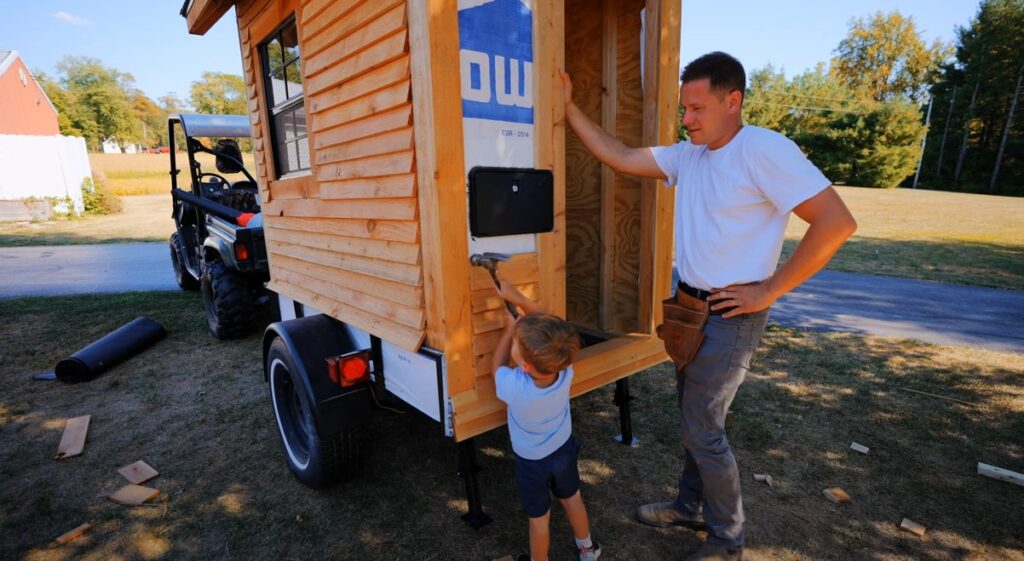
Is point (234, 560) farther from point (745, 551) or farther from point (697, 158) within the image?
point (697, 158)

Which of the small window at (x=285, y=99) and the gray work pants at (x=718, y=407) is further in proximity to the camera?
the small window at (x=285, y=99)

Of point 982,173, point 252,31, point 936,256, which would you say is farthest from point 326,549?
point 982,173

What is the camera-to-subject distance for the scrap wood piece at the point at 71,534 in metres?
2.50

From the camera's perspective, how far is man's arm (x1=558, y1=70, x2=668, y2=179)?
2447mm

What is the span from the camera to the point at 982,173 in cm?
3266

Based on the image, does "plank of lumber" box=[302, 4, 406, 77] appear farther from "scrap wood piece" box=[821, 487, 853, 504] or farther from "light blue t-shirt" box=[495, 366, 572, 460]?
"scrap wood piece" box=[821, 487, 853, 504]

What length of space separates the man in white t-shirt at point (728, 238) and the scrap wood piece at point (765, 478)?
85 centimetres

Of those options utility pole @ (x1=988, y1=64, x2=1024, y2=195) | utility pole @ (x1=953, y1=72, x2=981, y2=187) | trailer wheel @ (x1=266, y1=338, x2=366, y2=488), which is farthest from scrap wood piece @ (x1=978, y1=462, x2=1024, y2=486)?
utility pole @ (x1=953, y1=72, x2=981, y2=187)

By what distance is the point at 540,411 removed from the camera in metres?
2.05

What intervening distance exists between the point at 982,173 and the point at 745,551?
44.3 metres

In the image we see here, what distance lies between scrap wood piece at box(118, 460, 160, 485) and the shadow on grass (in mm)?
10850

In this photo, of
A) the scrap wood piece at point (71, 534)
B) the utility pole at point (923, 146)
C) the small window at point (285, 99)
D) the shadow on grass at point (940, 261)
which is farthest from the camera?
the utility pole at point (923, 146)

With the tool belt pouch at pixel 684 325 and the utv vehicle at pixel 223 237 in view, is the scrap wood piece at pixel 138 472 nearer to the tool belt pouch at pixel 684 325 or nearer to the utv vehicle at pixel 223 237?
the utv vehicle at pixel 223 237

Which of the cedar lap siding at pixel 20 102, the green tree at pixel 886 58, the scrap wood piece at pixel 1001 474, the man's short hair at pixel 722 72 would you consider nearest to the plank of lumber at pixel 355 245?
the man's short hair at pixel 722 72
